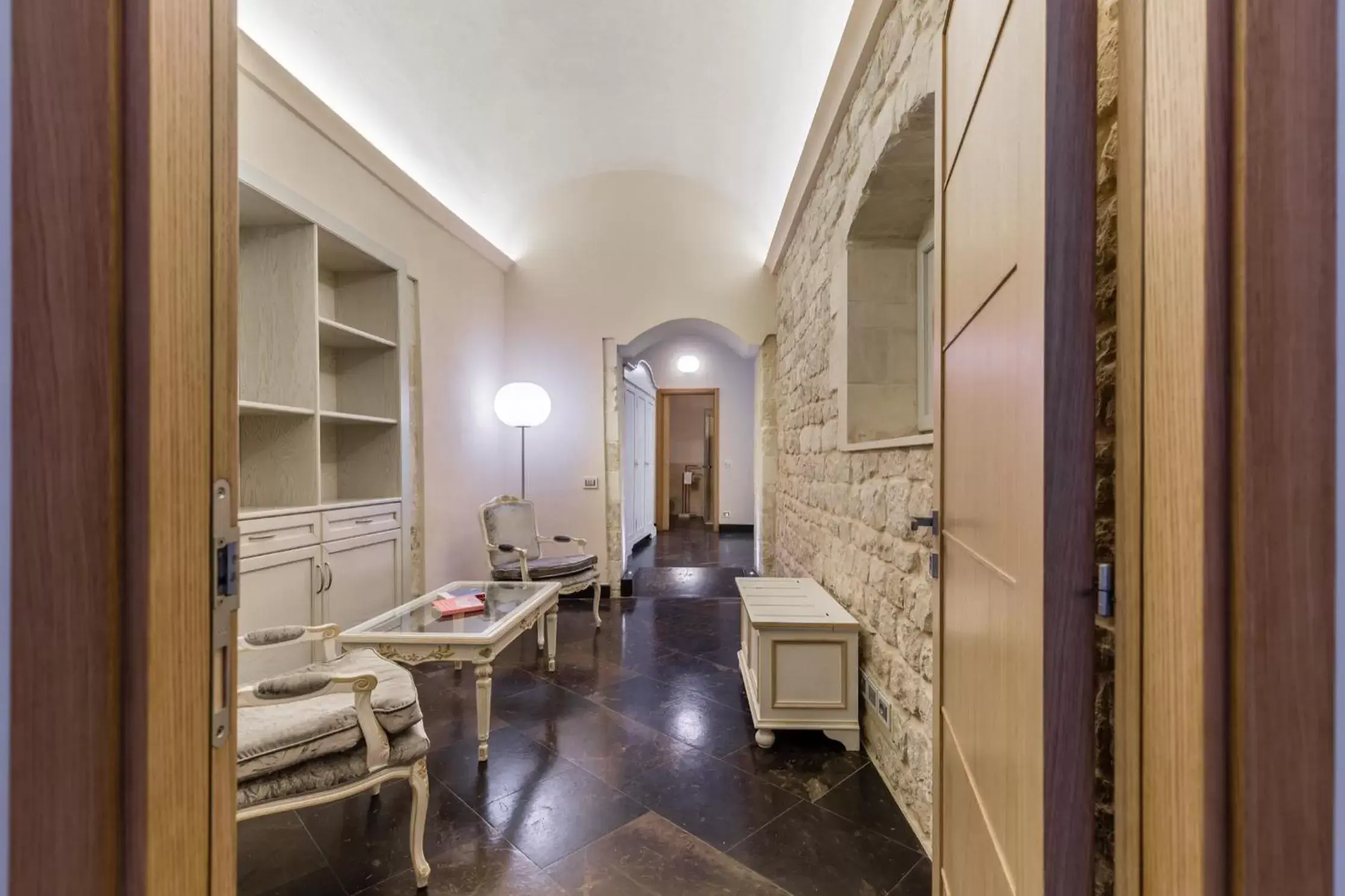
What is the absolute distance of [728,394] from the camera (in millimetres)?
8078

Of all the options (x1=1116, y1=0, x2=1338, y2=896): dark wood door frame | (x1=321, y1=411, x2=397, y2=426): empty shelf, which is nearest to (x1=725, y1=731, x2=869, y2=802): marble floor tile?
(x1=1116, y1=0, x2=1338, y2=896): dark wood door frame

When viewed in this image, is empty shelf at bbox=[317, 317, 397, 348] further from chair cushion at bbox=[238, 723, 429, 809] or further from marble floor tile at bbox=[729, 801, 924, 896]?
marble floor tile at bbox=[729, 801, 924, 896]

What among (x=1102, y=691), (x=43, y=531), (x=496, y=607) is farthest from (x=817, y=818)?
(x=43, y=531)

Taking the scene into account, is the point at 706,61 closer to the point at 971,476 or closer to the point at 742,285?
the point at 742,285

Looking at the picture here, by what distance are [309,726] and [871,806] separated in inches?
71.8

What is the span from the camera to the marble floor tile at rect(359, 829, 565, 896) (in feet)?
4.99

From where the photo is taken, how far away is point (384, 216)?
3.40 meters

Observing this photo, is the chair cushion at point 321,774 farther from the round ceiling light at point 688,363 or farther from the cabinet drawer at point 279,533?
the round ceiling light at point 688,363

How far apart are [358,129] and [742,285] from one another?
3.01m

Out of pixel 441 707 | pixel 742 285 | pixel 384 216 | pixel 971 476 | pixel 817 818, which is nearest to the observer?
pixel 971 476

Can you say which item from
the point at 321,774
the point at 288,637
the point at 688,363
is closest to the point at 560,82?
the point at 288,637

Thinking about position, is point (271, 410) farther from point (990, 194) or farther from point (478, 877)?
point (990, 194)

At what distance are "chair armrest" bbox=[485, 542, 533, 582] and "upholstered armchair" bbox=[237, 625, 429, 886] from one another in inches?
73.8

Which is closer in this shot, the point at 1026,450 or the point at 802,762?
the point at 1026,450
